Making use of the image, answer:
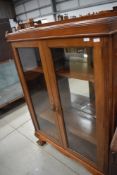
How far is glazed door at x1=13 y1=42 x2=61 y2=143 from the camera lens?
1.31m

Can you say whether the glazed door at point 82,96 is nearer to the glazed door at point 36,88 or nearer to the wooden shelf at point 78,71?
the wooden shelf at point 78,71

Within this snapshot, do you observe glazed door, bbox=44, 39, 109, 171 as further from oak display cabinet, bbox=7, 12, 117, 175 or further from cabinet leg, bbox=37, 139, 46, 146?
cabinet leg, bbox=37, 139, 46, 146

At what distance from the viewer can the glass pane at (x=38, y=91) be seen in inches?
54.1

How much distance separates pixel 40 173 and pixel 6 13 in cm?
870

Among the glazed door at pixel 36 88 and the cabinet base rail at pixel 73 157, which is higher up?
the glazed door at pixel 36 88

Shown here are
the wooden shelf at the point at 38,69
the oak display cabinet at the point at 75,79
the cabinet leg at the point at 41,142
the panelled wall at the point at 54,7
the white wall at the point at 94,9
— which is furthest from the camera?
the panelled wall at the point at 54,7

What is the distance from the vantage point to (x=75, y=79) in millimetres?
1150

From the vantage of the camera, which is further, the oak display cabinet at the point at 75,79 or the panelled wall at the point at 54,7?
the panelled wall at the point at 54,7

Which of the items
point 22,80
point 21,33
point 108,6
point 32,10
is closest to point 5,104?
point 22,80

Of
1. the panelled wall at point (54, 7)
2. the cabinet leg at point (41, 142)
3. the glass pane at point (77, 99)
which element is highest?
the panelled wall at point (54, 7)

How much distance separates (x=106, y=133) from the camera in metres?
0.98

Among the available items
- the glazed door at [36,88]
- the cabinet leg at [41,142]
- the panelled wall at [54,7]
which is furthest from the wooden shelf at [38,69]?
the panelled wall at [54,7]

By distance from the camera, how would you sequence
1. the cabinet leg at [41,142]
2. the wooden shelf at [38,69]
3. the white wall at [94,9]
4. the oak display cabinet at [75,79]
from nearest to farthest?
the oak display cabinet at [75,79] → the wooden shelf at [38,69] → the cabinet leg at [41,142] → the white wall at [94,9]

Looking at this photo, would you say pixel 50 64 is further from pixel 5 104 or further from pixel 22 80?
pixel 5 104
